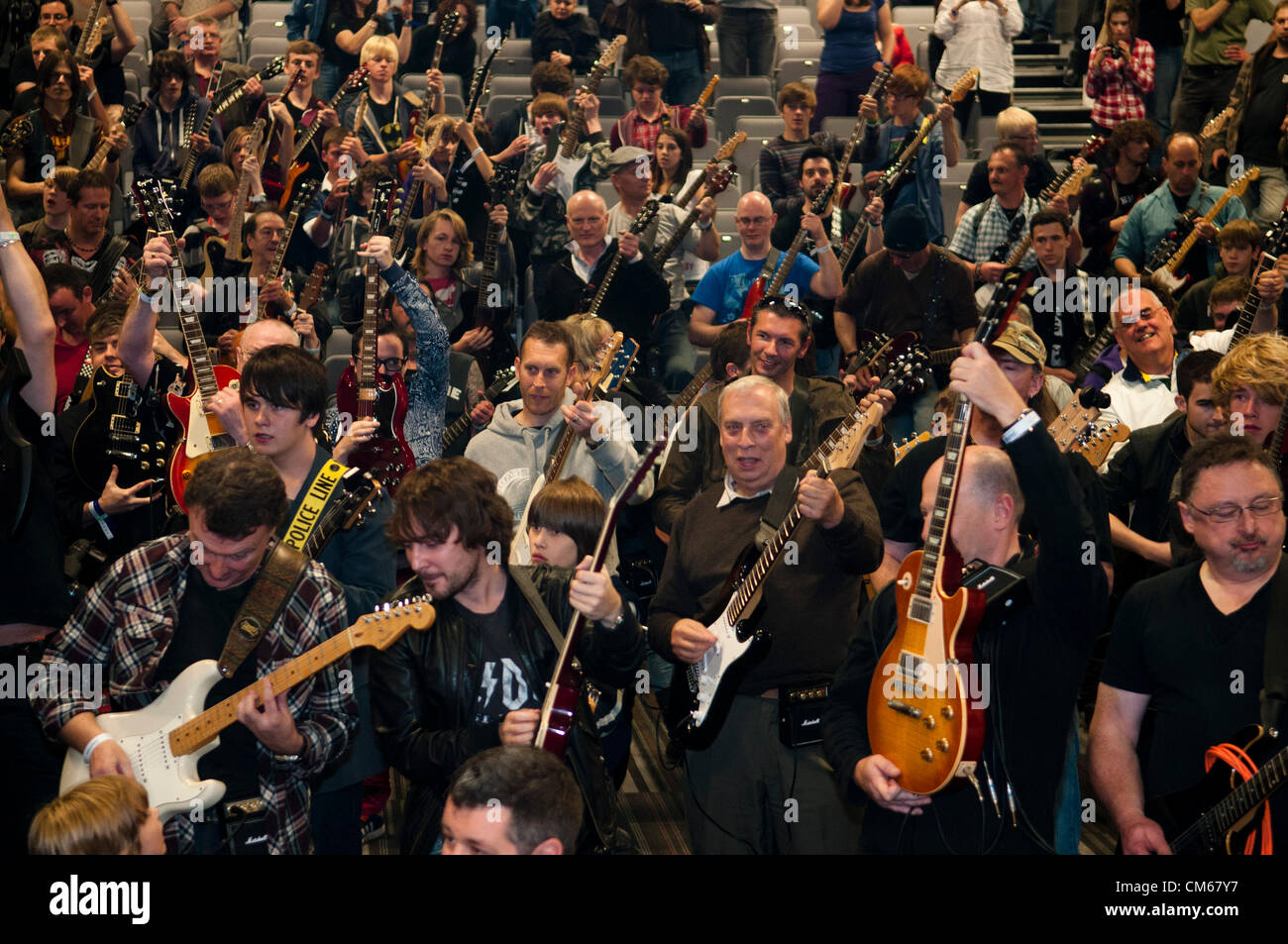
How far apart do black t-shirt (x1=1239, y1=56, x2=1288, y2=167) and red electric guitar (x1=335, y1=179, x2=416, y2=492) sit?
7.16 metres

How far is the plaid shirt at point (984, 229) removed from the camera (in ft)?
30.9

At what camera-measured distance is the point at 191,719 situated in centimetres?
399

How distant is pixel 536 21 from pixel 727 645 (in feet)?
29.2

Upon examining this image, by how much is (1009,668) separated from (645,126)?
24.4 feet

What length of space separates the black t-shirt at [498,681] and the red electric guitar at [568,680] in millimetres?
122

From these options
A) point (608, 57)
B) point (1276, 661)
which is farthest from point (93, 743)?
point (608, 57)

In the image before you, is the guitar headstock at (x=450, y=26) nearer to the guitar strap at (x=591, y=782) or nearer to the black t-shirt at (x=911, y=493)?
the black t-shirt at (x=911, y=493)

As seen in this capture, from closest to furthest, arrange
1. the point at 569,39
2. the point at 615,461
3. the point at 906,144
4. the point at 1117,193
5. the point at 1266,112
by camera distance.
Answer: the point at 615,461 → the point at 906,144 → the point at 1117,193 → the point at 1266,112 → the point at 569,39

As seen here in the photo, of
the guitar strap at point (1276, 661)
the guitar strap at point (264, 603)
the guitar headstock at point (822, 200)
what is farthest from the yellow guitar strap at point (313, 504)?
the guitar headstock at point (822, 200)

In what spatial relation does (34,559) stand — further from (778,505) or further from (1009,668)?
(1009,668)

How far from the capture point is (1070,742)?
4.42 m

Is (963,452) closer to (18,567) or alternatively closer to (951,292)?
(18,567)

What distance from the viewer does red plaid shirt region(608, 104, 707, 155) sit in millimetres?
10664

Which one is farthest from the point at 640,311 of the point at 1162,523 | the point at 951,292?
the point at 1162,523
